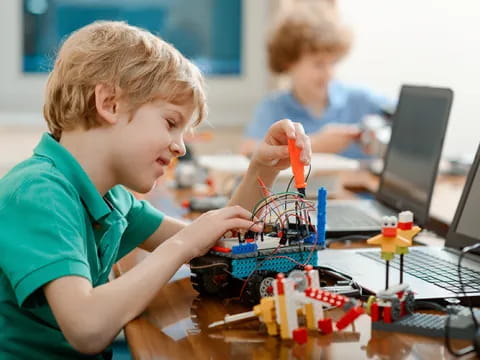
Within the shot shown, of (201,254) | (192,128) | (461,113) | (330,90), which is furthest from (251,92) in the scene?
(201,254)

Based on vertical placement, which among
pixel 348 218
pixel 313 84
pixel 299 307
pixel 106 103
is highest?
pixel 106 103

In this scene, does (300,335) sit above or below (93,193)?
below

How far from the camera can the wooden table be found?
93 cm

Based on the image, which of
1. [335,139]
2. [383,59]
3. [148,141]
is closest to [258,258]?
[148,141]

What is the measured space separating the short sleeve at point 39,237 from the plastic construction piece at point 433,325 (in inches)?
16.4

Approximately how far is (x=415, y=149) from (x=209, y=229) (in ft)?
2.62

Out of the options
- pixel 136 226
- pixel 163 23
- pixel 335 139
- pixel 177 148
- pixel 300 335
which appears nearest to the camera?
pixel 300 335

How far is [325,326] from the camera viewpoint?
1.00 meters

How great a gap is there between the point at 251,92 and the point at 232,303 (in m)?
2.60

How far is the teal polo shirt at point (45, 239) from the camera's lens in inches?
40.4

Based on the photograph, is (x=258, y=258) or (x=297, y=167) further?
(x=297, y=167)

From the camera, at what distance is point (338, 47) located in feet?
9.29

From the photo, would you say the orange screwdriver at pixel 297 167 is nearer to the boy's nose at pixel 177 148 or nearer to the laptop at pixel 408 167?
the boy's nose at pixel 177 148

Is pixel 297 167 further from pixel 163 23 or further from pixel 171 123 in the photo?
pixel 163 23
